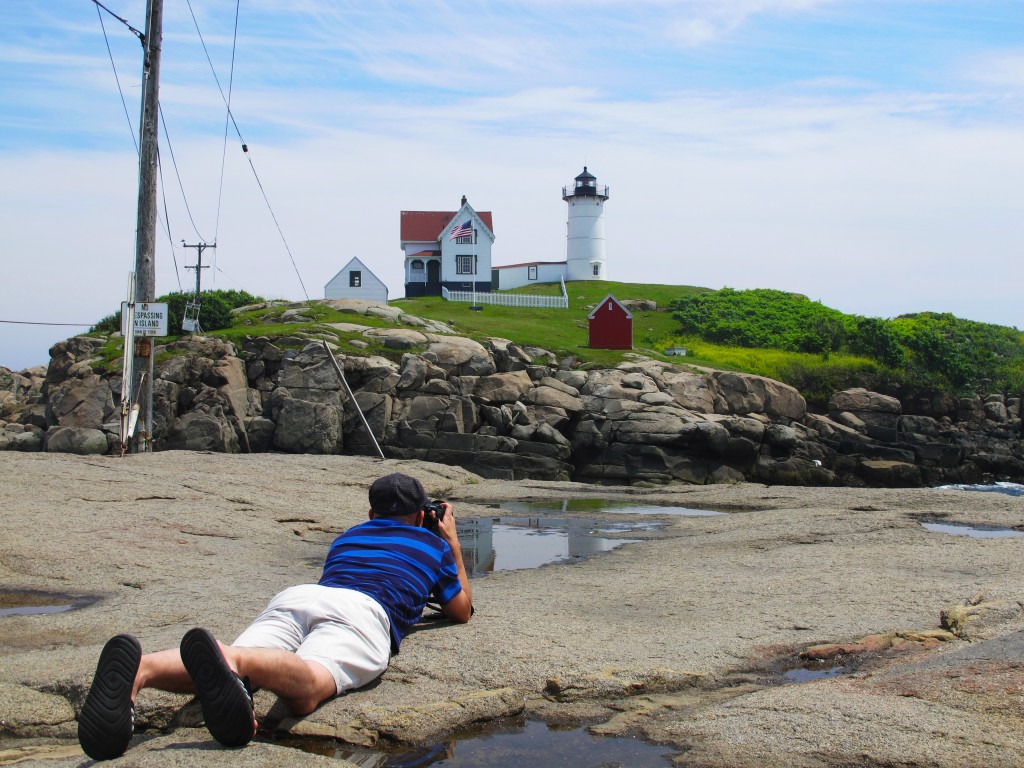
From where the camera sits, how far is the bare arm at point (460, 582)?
630 centimetres

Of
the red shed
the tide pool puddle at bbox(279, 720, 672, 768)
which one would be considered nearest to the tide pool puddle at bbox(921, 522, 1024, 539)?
the tide pool puddle at bbox(279, 720, 672, 768)

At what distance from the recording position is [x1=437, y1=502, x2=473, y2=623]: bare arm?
6297 millimetres

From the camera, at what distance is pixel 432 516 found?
623 centimetres

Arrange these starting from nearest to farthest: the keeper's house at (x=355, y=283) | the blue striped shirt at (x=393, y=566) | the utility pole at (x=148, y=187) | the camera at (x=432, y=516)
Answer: the blue striped shirt at (x=393, y=566)
the camera at (x=432, y=516)
the utility pole at (x=148, y=187)
the keeper's house at (x=355, y=283)

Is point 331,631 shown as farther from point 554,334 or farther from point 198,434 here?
point 554,334

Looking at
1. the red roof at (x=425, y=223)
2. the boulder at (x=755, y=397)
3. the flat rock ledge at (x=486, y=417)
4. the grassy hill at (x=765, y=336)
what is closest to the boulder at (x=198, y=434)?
the flat rock ledge at (x=486, y=417)

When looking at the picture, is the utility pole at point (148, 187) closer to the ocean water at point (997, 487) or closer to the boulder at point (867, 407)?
the ocean water at point (997, 487)

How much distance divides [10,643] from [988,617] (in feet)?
22.1

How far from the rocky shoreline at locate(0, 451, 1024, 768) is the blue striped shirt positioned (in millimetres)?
299

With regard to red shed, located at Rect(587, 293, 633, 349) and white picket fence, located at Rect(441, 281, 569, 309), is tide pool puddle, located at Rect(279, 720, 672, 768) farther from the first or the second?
white picket fence, located at Rect(441, 281, 569, 309)

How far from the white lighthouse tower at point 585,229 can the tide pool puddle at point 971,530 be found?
2394 inches

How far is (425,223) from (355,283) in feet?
31.2

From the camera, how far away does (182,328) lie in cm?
3653

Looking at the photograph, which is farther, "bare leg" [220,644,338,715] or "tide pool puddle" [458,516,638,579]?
"tide pool puddle" [458,516,638,579]
